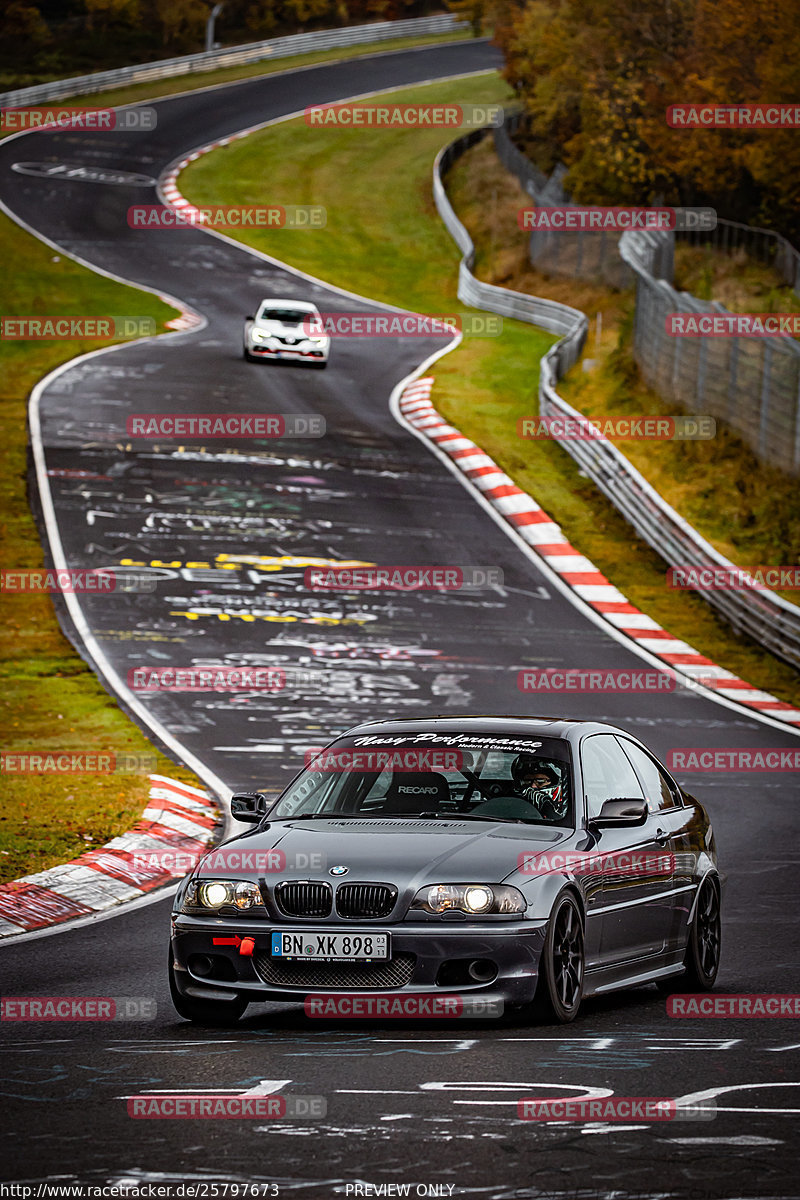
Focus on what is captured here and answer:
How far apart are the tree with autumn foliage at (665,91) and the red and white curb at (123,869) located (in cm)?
3661

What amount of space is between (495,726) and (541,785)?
515mm

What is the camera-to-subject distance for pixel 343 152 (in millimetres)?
80812

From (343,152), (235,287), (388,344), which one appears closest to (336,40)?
(343,152)

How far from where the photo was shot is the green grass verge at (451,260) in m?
27.4

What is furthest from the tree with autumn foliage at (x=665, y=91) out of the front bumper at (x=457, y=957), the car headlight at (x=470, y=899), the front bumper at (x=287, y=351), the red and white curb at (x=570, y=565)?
the front bumper at (x=457, y=957)

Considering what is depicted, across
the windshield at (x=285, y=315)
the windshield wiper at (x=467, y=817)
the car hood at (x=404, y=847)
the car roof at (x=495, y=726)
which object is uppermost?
the car roof at (x=495, y=726)

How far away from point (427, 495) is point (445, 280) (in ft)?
103

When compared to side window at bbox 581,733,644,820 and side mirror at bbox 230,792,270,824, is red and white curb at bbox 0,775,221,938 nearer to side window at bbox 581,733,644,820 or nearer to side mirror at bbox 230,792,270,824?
side mirror at bbox 230,792,270,824

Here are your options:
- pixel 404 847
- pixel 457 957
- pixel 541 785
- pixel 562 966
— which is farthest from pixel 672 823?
pixel 457 957

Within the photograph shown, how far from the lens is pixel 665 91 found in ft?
177

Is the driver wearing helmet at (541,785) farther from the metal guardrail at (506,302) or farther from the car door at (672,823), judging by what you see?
the metal guardrail at (506,302)

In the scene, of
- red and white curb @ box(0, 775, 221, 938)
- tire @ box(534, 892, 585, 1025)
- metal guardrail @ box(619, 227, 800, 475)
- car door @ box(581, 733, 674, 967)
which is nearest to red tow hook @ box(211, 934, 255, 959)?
tire @ box(534, 892, 585, 1025)

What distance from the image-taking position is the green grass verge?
2739 centimetres

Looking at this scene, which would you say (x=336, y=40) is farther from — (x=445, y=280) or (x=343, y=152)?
(x=445, y=280)
